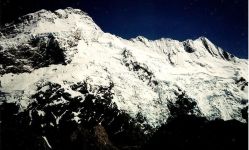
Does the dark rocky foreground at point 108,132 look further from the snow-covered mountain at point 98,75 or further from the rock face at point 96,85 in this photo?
the snow-covered mountain at point 98,75

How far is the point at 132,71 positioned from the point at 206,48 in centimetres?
1938

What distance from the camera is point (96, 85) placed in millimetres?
39469

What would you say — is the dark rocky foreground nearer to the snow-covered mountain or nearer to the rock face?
the rock face

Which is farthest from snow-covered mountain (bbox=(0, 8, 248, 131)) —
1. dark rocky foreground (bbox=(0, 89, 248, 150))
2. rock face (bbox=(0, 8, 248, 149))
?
dark rocky foreground (bbox=(0, 89, 248, 150))

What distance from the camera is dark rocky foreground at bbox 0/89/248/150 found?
3384cm

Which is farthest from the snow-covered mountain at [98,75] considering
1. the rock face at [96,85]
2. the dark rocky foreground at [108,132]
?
the dark rocky foreground at [108,132]

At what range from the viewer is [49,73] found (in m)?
41.3

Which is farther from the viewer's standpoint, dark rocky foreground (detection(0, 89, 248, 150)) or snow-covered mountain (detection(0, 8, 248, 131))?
snow-covered mountain (detection(0, 8, 248, 131))

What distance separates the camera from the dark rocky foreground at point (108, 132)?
33.8m

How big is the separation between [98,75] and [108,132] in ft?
27.9

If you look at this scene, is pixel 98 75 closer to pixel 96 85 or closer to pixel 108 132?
pixel 96 85

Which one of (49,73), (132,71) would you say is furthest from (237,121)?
A: (49,73)

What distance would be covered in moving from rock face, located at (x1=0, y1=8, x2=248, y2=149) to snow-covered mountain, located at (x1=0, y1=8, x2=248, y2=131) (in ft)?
Answer: 0.40

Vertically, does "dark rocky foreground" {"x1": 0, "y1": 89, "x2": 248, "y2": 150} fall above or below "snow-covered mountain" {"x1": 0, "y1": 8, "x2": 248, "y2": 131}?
below
